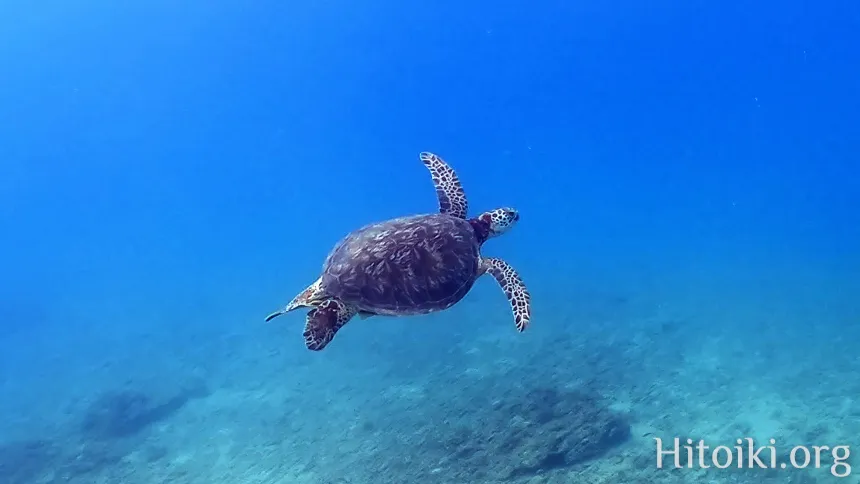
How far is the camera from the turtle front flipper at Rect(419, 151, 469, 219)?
823cm

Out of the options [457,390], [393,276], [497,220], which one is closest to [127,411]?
[457,390]

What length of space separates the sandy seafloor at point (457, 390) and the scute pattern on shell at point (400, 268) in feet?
12.6

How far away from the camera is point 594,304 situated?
17734 mm

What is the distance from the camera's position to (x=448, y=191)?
8.42 m

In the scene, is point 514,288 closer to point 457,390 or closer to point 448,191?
point 448,191

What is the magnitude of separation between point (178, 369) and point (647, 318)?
13444 mm

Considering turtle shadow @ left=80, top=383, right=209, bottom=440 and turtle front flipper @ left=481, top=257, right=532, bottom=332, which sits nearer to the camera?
turtle front flipper @ left=481, top=257, right=532, bottom=332

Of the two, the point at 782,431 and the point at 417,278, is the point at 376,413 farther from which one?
the point at 782,431

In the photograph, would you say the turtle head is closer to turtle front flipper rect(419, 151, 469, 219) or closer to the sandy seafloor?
turtle front flipper rect(419, 151, 469, 219)

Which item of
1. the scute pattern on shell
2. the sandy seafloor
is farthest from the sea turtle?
the sandy seafloor

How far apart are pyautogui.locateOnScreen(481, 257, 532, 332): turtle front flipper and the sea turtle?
0.01 metres

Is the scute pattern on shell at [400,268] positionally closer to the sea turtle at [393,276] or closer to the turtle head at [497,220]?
the sea turtle at [393,276]

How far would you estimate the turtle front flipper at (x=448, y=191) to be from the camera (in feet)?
27.0

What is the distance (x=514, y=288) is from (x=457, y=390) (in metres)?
5.19
